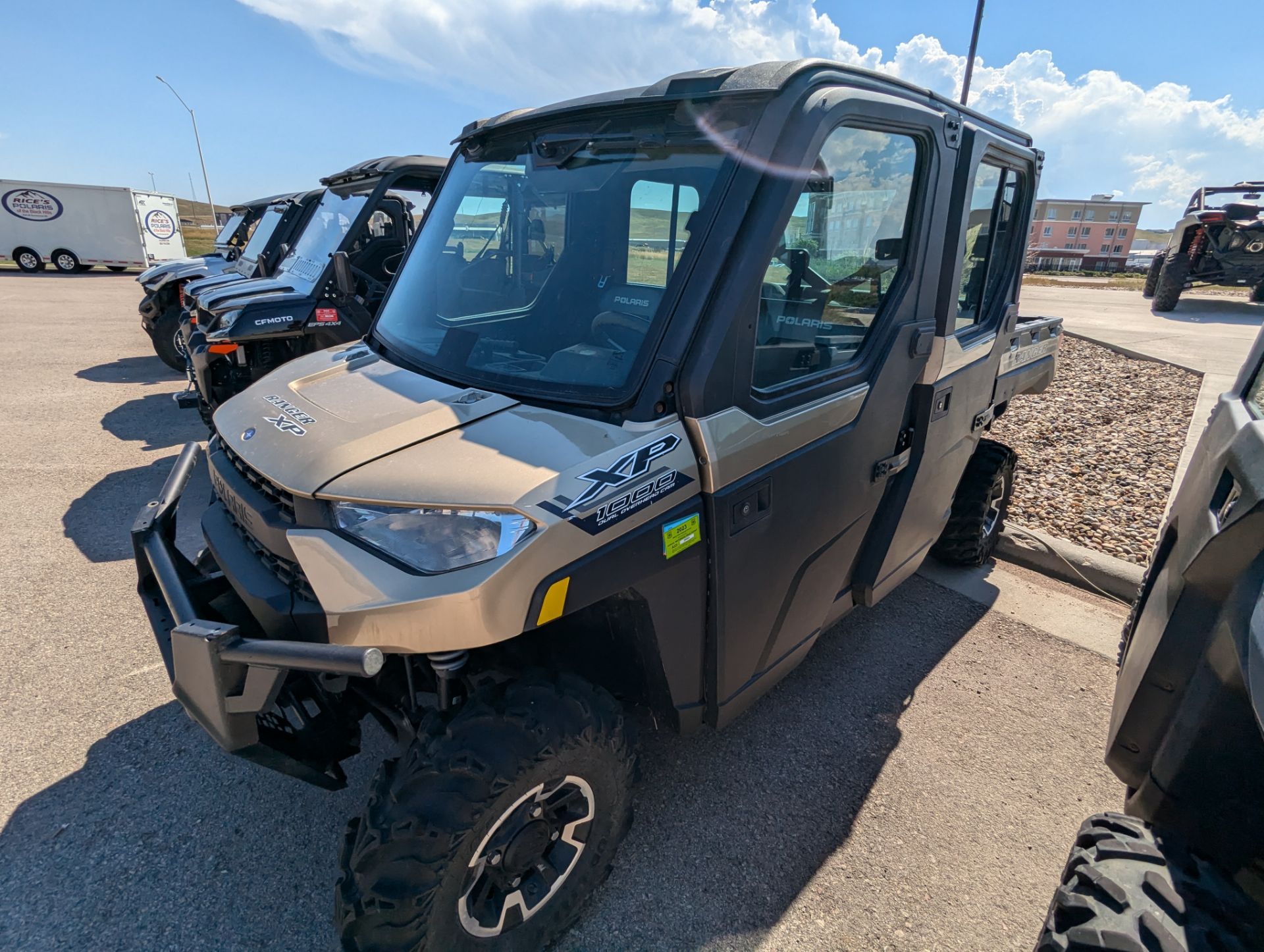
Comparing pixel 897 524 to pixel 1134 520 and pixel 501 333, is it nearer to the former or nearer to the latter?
pixel 501 333

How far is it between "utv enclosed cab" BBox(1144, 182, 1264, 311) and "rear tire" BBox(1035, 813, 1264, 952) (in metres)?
15.1

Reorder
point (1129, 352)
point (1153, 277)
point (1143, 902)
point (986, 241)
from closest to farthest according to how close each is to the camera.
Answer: point (1143, 902), point (986, 241), point (1129, 352), point (1153, 277)

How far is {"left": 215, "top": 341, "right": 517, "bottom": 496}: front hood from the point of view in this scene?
5.99 feet

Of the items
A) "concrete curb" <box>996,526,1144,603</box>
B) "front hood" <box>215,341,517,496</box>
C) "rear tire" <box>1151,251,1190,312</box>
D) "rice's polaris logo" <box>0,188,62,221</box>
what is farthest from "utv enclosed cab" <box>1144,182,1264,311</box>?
"rice's polaris logo" <box>0,188,62,221</box>

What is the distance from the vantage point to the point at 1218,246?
41.1 ft

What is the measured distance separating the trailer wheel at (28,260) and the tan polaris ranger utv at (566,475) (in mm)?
28978

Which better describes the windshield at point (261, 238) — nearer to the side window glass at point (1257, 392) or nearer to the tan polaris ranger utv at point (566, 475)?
the tan polaris ranger utv at point (566, 475)

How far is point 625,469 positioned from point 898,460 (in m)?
1.49

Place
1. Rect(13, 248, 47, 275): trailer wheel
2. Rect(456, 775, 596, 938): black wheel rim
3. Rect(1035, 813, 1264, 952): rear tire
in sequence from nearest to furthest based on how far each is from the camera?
1. Rect(1035, 813, 1264, 952): rear tire
2. Rect(456, 775, 596, 938): black wheel rim
3. Rect(13, 248, 47, 275): trailer wheel

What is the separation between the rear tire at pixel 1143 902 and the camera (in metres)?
1.26

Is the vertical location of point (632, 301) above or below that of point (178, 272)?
Result: above

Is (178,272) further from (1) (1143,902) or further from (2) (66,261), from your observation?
(2) (66,261)

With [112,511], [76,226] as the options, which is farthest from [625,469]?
[76,226]

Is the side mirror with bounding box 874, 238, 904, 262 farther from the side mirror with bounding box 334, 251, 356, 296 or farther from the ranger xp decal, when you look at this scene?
the side mirror with bounding box 334, 251, 356, 296
